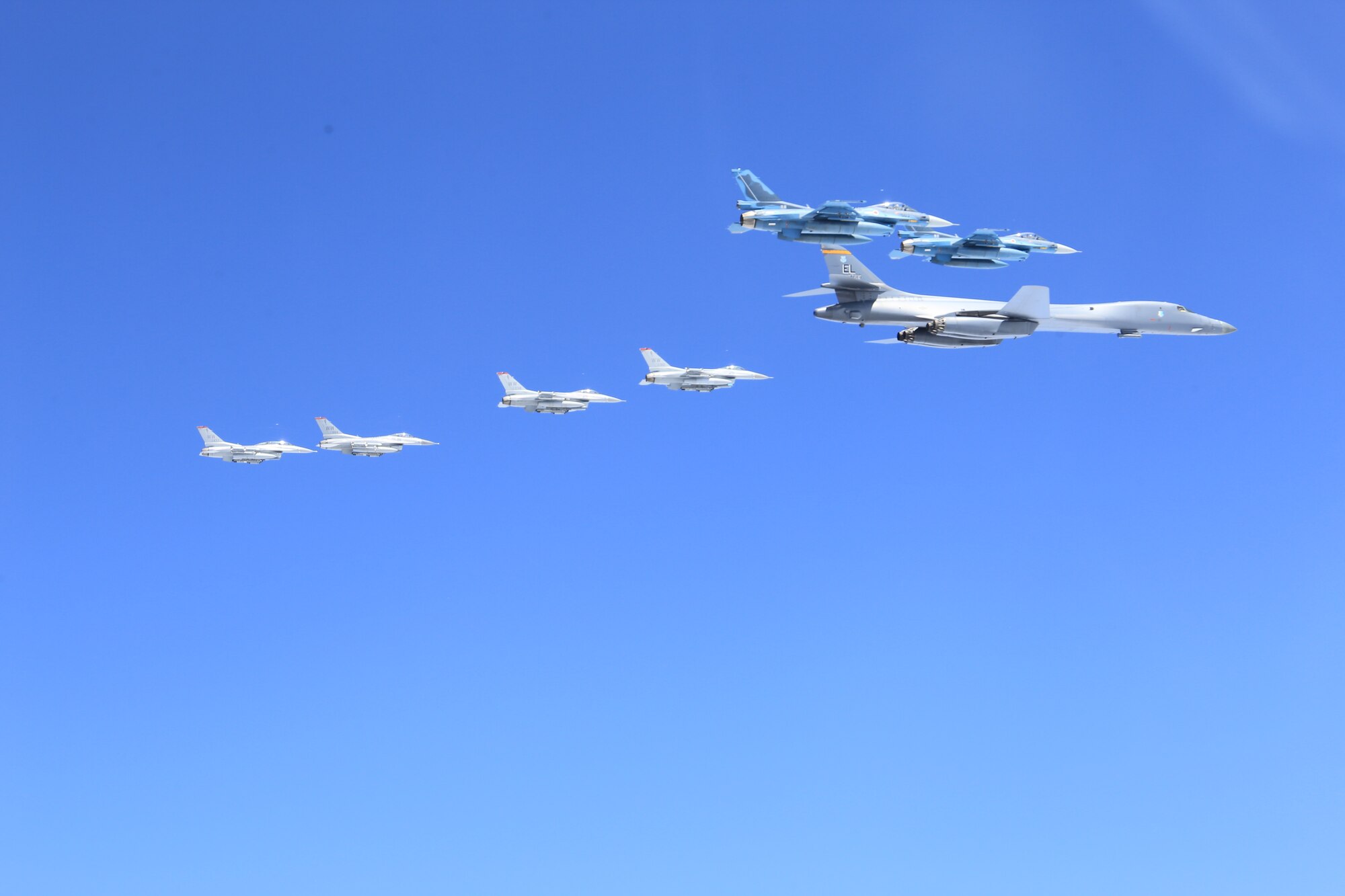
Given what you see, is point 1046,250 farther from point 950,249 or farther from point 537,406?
point 537,406

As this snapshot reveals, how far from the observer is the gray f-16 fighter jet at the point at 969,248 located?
8050 cm

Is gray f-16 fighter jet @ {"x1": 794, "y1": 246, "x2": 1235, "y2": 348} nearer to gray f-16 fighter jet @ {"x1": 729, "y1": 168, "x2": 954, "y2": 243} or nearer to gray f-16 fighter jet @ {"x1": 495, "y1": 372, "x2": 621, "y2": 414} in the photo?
gray f-16 fighter jet @ {"x1": 729, "y1": 168, "x2": 954, "y2": 243}

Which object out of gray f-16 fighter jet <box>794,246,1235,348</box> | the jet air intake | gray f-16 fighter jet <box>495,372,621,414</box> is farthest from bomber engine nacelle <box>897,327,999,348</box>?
gray f-16 fighter jet <box>495,372,621,414</box>

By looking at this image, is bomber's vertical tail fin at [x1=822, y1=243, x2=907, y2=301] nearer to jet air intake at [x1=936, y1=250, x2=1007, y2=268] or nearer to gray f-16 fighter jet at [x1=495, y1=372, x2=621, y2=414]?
jet air intake at [x1=936, y1=250, x2=1007, y2=268]

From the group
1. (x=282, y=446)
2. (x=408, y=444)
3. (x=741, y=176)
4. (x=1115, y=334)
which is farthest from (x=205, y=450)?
(x=1115, y=334)

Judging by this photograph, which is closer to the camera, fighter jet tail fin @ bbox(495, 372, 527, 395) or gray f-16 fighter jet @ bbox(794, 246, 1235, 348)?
gray f-16 fighter jet @ bbox(794, 246, 1235, 348)

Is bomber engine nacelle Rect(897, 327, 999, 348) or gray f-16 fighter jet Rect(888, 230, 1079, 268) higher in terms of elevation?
gray f-16 fighter jet Rect(888, 230, 1079, 268)

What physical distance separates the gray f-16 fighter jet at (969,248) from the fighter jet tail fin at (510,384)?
137 ft

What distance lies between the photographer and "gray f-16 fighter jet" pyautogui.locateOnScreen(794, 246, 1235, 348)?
252 feet

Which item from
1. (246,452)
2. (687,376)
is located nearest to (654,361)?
(687,376)

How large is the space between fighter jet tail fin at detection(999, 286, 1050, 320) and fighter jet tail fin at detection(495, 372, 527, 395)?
48.3 m

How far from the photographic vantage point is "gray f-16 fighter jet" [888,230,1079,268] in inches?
3169

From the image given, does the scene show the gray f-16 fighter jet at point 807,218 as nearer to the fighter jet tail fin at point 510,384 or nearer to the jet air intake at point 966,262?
the jet air intake at point 966,262

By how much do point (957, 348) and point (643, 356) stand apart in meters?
31.5
